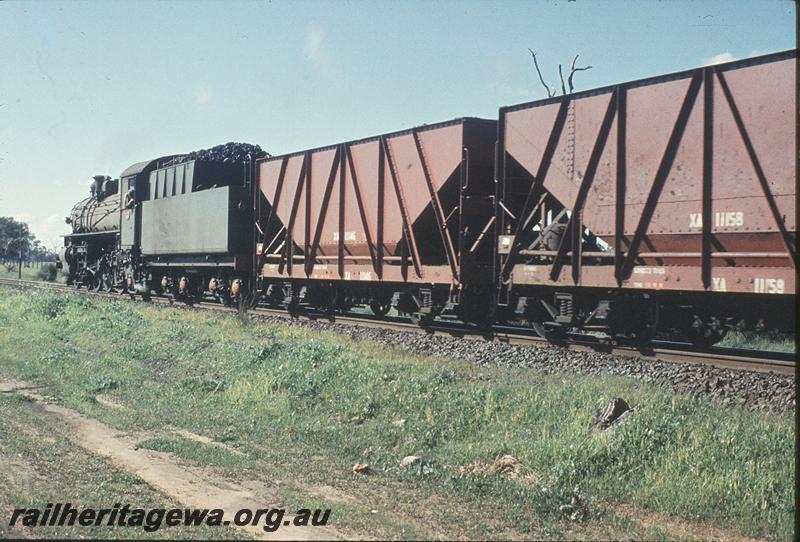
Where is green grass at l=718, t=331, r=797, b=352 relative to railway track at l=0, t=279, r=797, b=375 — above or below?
below

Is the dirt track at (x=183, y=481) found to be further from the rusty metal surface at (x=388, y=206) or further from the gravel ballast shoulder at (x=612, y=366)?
the rusty metal surface at (x=388, y=206)

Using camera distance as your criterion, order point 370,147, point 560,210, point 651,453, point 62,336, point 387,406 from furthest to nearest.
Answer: point 62,336 < point 370,147 < point 560,210 < point 387,406 < point 651,453

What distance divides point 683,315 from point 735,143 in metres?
2.68

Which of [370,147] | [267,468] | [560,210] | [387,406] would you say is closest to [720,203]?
[560,210]

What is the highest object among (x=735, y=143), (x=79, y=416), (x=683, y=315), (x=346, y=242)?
(x=735, y=143)

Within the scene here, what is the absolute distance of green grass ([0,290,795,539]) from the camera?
5.82m

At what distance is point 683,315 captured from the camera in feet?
34.8

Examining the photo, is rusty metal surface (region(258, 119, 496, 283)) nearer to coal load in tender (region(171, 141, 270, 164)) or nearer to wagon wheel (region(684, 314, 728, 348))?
coal load in tender (region(171, 141, 270, 164))

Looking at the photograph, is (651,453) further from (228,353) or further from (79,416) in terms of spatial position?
(228,353)

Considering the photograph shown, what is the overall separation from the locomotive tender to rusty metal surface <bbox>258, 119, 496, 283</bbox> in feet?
0.12

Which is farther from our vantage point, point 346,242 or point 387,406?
point 346,242

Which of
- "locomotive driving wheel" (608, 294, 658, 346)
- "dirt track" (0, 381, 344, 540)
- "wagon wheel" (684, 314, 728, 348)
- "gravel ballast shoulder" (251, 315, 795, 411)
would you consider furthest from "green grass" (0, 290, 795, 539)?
"wagon wheel" (684, 314, 728, 348)

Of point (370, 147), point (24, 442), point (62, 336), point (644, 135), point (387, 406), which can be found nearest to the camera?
point (24, 442)

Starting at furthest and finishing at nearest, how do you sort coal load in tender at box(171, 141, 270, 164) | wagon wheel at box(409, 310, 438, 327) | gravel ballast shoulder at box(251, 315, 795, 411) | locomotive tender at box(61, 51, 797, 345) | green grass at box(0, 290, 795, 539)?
coal load in tender at box(171, 141, 270, 164) → wagon wheel at box(409, 310, 438, 327) → locomotive tender at box(61, 51, 797, 345) → gravel ballast shoulder at box(251, 315, 795, 411) → green grass at box(0, 290, 795, 539)
